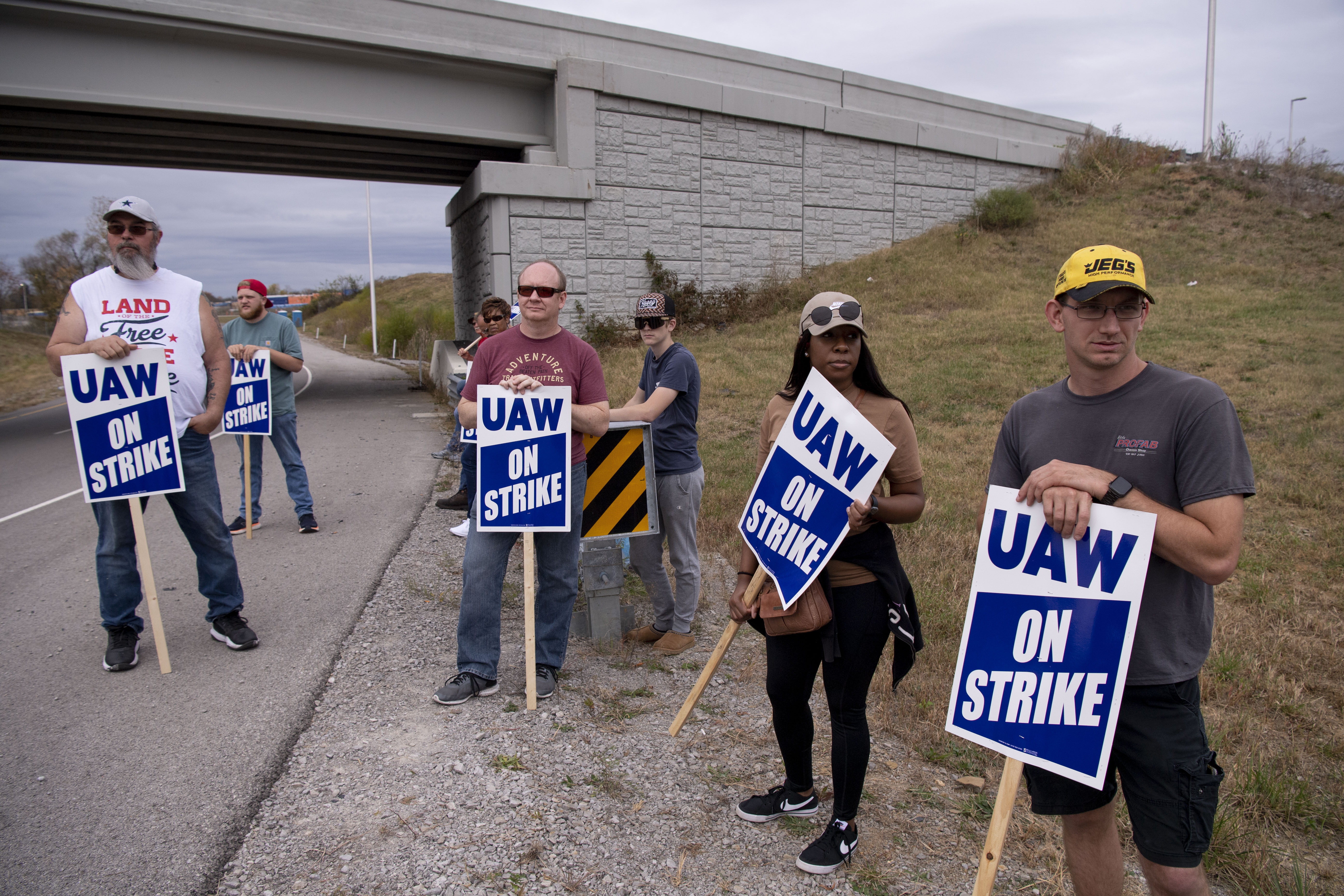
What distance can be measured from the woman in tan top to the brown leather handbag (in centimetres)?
4

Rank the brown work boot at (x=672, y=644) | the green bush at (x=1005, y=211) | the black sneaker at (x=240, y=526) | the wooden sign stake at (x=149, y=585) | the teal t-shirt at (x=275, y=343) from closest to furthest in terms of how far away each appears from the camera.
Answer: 1. the wooden sign stake at (x=149, y=585)
2. the brown work boot at (x=672, y=644)
3. the black sneaker at (x=240, y=526)
4. the teal t-shirt at (x=275, y=343)
5. the green bush at (x=1005, y=211)

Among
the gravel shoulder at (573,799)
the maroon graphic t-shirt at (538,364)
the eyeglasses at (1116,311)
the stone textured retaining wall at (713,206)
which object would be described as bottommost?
the gravel shoulder at (573,799)

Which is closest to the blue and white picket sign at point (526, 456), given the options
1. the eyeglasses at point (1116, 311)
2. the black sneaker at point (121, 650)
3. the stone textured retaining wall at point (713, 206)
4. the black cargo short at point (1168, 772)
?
the black sneaker at point (121, 650)

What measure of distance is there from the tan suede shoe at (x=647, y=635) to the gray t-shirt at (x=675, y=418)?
99 centimetres

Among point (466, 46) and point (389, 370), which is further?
point (389, 370)

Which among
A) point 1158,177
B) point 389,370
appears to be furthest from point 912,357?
point 389,370

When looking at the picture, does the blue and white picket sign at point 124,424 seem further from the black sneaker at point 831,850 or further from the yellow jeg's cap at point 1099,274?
the yellow jeg's cap at point 1099,274

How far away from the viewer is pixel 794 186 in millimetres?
21016

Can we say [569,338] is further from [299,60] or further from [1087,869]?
[299,60]

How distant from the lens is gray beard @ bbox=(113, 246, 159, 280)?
172 inches

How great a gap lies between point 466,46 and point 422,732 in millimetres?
15637

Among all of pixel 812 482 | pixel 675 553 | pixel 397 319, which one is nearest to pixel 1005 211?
pixel 675 553

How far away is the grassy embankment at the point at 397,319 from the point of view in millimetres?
35750

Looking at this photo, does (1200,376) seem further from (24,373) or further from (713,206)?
(24,373)
